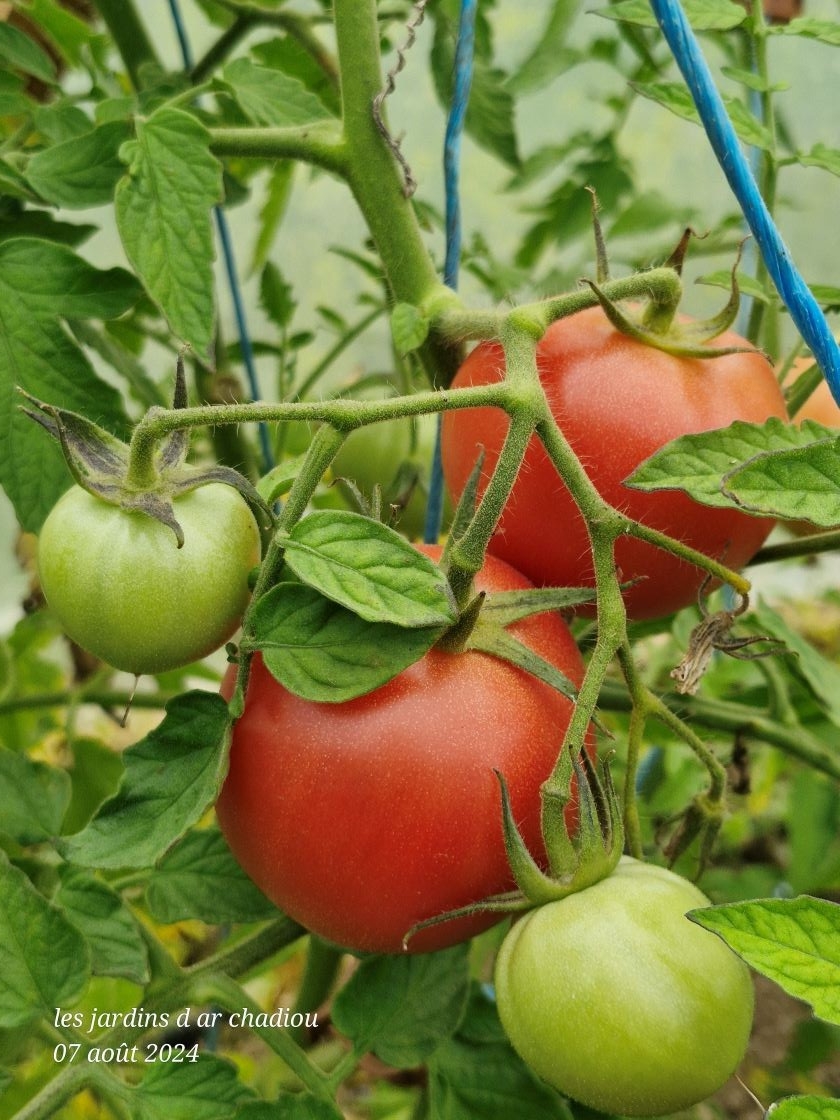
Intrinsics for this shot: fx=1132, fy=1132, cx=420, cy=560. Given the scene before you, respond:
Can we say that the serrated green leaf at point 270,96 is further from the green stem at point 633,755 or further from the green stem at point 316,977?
the green stem at point 316,977

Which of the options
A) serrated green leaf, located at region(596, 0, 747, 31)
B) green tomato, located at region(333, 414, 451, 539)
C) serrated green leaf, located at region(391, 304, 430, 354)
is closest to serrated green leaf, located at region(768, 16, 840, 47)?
serrated green leaf, located at region(596, 0, 747, 31)

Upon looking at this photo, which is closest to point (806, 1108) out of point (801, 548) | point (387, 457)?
point (801, 548)

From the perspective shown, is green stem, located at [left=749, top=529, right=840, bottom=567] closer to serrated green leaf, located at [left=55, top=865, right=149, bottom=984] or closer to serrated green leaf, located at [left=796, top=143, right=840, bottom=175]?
serrated green leaf, located at [left=796, top=143, right=840, bottom=175]

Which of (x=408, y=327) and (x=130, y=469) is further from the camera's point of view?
(x=408, y=327)

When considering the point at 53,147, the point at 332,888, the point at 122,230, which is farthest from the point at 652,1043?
the point at 53,147

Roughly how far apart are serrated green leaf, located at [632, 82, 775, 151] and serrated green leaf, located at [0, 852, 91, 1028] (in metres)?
0.54

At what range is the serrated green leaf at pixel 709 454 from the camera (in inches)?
18.9

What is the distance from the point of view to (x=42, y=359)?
0.61 meters

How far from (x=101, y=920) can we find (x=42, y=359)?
0.31m

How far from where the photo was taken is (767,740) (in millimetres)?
780

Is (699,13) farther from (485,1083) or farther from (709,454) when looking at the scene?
(485,1083)

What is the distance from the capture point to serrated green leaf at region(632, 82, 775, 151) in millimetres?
627

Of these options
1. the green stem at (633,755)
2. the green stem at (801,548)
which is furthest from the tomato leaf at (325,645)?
the green stem at (801,548)

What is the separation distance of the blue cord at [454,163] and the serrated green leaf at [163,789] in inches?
9.2
